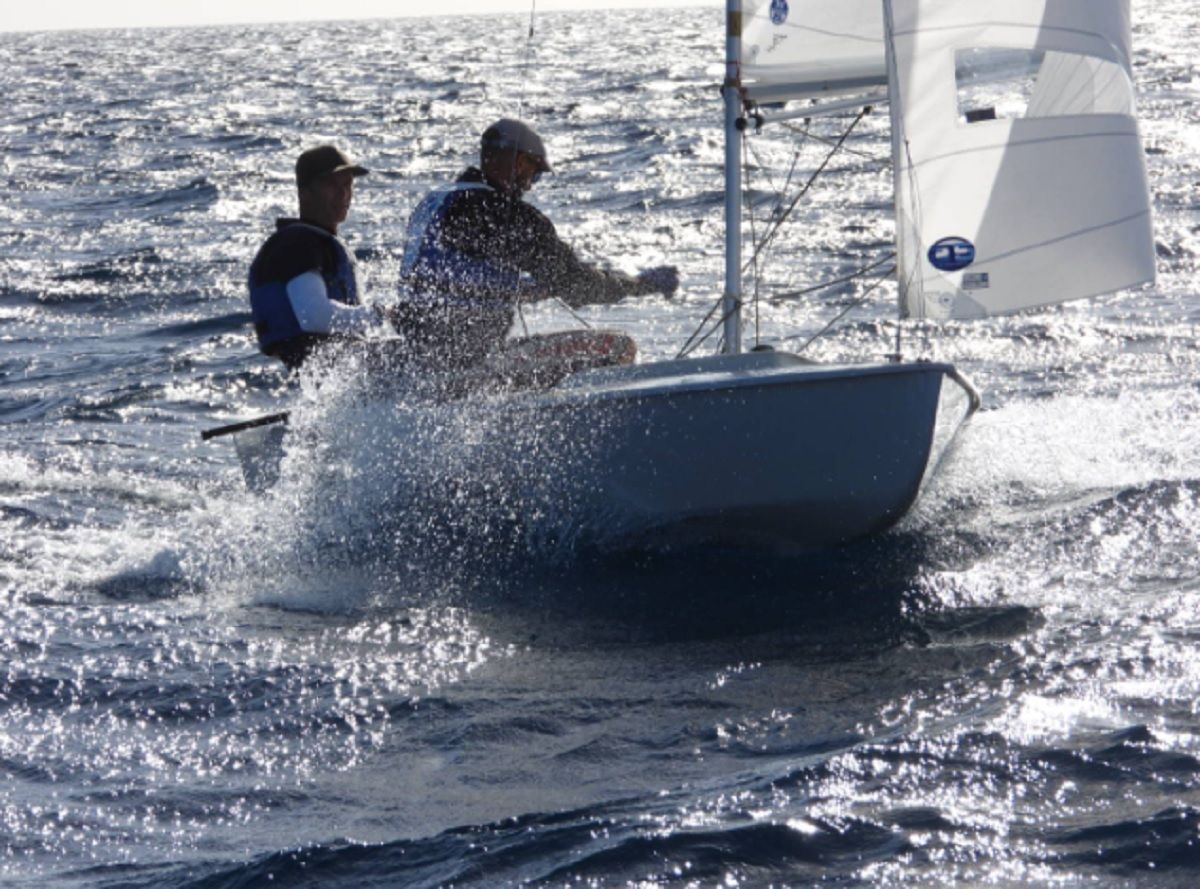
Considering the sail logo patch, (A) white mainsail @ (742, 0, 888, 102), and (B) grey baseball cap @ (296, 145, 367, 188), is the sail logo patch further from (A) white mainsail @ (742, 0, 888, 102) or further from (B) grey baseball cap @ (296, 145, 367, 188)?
(B) grey baseball cap @ (296, 145, 367, 188)

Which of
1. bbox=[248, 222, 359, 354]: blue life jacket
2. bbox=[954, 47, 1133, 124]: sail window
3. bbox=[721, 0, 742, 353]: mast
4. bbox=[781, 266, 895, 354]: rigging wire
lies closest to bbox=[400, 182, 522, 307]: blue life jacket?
bbox=[248, 222, 359, 354]: blue life jacket

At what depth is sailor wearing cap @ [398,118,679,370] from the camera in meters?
4.80

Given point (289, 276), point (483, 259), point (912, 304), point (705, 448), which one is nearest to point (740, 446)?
point (705, 448)

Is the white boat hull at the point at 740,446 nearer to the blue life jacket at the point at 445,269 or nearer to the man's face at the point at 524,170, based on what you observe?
the blue life jacket at the point at 445,269

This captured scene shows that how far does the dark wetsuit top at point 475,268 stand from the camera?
15.8ft

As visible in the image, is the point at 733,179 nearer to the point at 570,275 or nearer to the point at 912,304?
the point at 570,275

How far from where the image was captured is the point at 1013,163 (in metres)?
4.55

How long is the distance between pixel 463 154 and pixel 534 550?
41.5 feet

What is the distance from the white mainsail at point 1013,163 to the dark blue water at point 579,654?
69 centimetres

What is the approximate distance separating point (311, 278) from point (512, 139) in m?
0.70

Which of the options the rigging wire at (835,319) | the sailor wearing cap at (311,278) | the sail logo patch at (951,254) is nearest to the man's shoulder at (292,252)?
the sailor wearing cap at (311,278)

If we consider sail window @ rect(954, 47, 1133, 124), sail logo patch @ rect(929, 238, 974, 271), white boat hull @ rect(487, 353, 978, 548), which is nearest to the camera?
white boat hull @ rect(487, 353, 978, 548)

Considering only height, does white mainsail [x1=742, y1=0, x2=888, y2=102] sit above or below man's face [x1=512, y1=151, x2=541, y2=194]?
above

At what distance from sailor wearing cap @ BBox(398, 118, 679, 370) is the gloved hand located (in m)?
0.15
